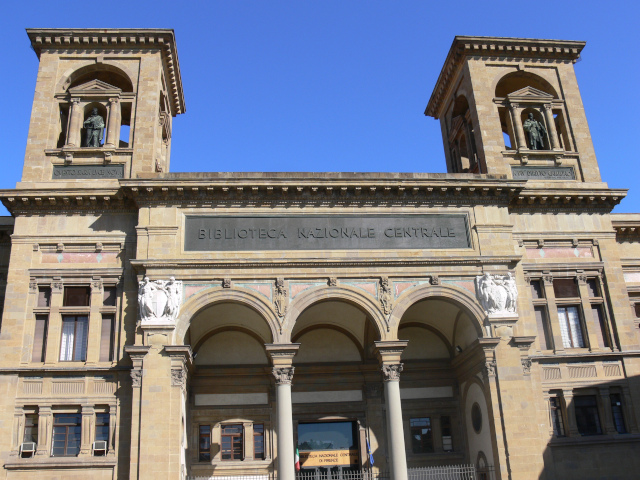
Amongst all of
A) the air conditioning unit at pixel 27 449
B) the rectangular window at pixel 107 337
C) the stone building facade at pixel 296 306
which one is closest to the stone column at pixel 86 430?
the stone building facade at pixel 296 306

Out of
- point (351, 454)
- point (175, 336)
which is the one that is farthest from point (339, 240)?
point (351, 454)

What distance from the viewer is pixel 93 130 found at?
26328 mm

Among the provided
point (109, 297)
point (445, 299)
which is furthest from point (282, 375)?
point (109, 297)

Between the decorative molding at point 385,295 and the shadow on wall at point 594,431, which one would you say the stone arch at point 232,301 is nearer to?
the decorative molding at point 385,295

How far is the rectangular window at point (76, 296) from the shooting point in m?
22.8

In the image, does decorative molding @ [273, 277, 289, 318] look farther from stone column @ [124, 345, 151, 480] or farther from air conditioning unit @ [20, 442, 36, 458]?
air conditioning unit @ [20, 442, 36, 458]

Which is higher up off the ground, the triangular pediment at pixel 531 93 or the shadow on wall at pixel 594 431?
the triangular pediment at pixel 531 93

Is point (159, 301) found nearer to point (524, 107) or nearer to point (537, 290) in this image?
point (537, 290)

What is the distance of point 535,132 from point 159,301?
678 inches

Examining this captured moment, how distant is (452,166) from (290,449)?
17945mm

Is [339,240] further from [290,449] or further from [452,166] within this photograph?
[452,166]

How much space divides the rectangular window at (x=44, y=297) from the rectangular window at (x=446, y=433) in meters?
15.3

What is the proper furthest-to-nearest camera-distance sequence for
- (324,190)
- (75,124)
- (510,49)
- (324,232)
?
(510,49) < (75,124) < (324,190) < (324,232)

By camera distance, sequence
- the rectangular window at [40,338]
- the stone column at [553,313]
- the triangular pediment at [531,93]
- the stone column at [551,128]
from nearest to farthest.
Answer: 1. the rectangular window at [40,338]
2. the stone column at [553,313]
3. the stone column at [551,128]
4. the triangular pediment at [531,93]
